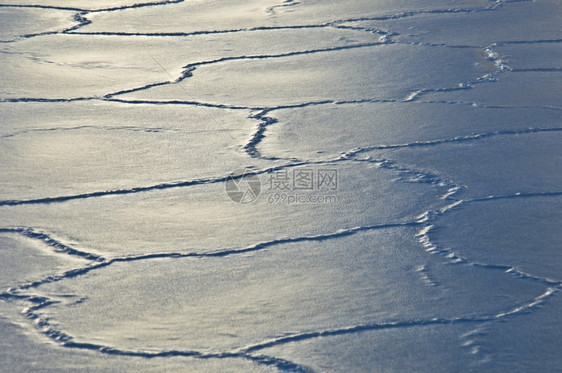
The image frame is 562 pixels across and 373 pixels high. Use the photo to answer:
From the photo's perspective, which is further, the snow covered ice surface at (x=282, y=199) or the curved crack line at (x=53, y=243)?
the curved crack line at (x=53, y=243)

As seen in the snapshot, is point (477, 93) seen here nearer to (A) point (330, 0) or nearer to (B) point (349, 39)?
(B) point (349, 39)

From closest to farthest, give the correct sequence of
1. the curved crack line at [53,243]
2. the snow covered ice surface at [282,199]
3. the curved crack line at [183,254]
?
the snow covered ice surface at [282,199], the curved crack line at [183,254], the curved crack line at [53,243]

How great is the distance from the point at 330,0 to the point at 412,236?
2.42 meters

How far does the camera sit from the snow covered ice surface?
1.47 metres

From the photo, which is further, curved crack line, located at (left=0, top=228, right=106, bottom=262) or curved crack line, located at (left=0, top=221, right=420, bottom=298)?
curved crack line, located at (left=0, top=228, right=106, bottom=262)

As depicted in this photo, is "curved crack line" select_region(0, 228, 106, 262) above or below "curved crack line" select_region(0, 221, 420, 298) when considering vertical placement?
above

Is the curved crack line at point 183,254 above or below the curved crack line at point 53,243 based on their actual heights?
below

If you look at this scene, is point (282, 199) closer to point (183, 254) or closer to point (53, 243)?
point (183, 254)

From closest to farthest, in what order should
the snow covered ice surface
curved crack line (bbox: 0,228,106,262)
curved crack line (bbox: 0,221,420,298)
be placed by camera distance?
the snow covered ice surface → curved crack line (bbox: 0,221,420,298) → curved crack line (bbox: 0,228,106,262)

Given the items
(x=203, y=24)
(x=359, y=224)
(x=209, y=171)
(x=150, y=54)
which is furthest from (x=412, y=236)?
(x=203, y=24)

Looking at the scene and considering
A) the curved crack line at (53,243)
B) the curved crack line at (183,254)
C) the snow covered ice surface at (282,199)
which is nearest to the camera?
the snow covered ice surface at (282,199)

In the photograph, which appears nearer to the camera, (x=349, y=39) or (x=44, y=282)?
(x=44, y=282)

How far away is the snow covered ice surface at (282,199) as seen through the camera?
1.47 metres

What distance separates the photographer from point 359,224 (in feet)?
6.17
